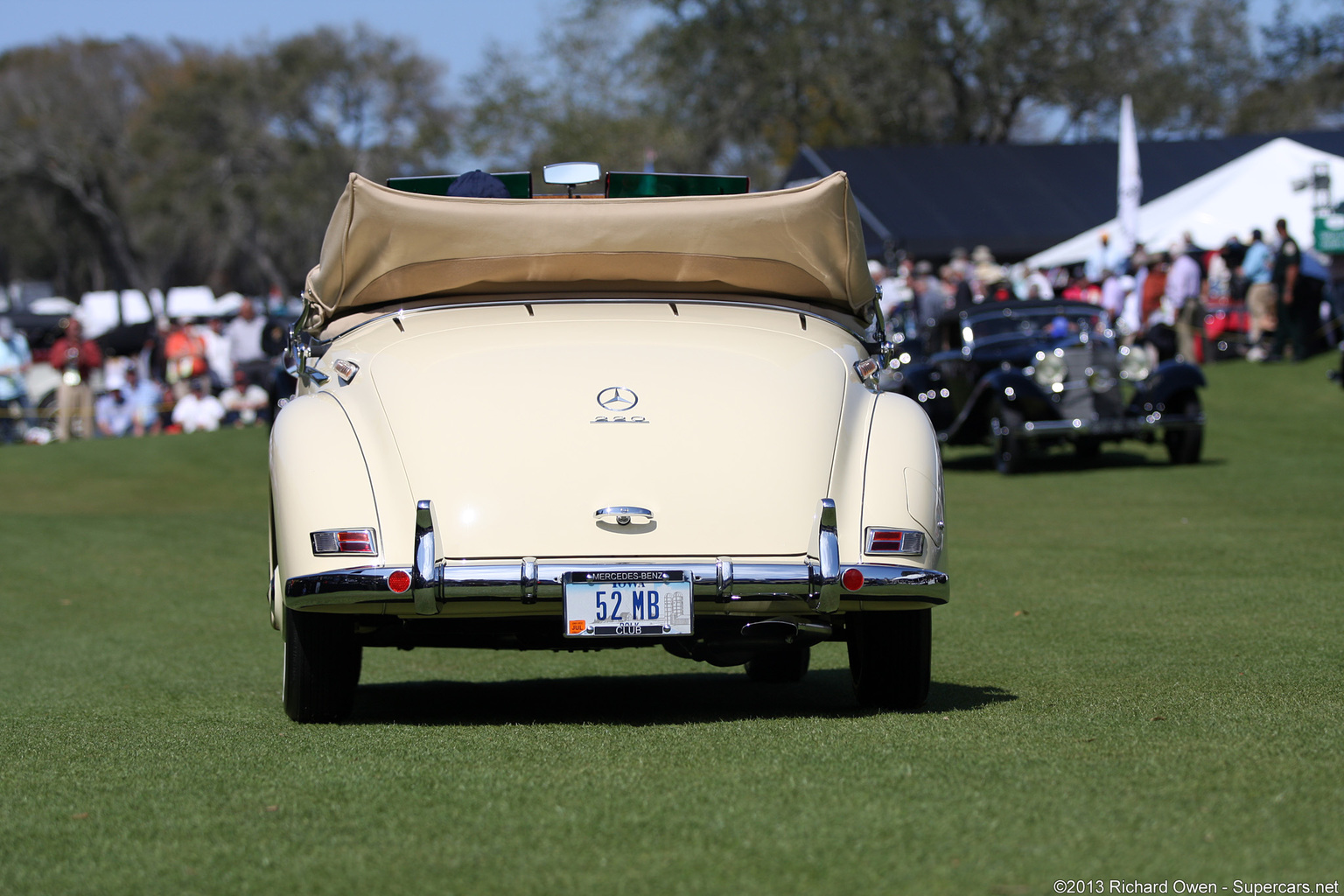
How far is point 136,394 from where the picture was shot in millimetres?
24344

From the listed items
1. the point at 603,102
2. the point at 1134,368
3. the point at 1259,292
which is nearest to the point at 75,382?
the point at 1134,368

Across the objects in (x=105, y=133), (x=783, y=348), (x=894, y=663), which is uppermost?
(x=105, y=133)

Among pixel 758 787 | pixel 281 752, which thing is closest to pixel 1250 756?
pixel 758 787

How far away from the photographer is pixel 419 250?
5.68m

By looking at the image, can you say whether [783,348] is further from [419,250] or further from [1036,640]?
[1036,640]

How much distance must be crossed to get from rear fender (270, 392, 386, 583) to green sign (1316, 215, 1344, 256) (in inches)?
872

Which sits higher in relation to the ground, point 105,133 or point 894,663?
point 105,133

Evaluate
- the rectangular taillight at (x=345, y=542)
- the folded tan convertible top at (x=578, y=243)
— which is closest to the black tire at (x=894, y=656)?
the folded tan convertible top at (x=578, y=243)

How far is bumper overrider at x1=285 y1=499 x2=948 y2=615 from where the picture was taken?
15.1ft

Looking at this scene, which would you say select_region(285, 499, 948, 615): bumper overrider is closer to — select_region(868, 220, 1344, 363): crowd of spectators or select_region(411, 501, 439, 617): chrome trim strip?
select_region(411, 501, 439, 617): chrome trim strip

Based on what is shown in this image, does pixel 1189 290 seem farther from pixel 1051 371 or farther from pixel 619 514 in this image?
pixel 619 514

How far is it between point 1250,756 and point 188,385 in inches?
866

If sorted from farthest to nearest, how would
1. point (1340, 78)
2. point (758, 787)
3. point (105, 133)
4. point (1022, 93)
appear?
point (105, 133)
point (1340, 78)
point (1022, 93)
point (758, 787)

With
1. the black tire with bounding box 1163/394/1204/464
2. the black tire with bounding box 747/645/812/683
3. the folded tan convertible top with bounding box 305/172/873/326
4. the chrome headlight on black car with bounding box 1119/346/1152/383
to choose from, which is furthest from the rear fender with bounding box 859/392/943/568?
the black tire with bounding box 1163/394/1204/464
